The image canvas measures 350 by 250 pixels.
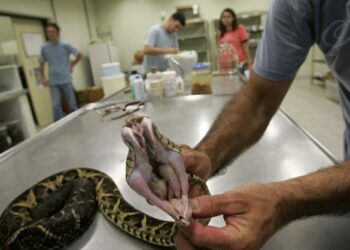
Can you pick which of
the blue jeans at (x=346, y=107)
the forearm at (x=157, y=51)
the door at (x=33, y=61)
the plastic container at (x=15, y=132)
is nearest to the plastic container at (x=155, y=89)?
the forearm at (x=157, y=51)

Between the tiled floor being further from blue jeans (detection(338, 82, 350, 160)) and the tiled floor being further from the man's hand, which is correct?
the man's hand

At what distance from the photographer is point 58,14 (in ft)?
22.9

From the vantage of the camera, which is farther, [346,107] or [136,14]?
[136,14]

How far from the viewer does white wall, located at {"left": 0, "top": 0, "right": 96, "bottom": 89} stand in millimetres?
6049

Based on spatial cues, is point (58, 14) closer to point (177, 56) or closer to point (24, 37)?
point (24, 37)

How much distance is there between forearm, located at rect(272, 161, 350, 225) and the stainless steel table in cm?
11

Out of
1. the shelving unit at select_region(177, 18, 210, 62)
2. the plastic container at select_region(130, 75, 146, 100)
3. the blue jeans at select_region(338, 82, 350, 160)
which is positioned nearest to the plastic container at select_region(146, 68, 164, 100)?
the plastic container at select_region(130, 75, 146, 100)

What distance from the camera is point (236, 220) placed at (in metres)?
0.47

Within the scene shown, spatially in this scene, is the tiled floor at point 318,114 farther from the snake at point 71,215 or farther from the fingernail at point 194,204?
the fingernail at point 194,204

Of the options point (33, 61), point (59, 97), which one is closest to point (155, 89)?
point (59, 97)

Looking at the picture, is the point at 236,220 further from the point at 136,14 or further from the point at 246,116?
the point at 136,14

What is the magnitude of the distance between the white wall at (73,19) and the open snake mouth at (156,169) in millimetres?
6304

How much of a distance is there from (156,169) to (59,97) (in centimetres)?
495

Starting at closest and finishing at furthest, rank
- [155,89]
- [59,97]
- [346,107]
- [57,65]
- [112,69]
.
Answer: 1. [346,107]
2. [155,89]
3. [112,69]
4. [57,65]
5. [59,97]
